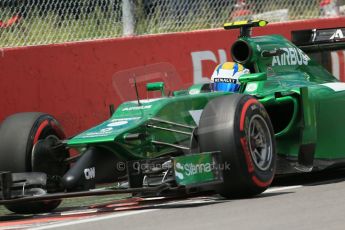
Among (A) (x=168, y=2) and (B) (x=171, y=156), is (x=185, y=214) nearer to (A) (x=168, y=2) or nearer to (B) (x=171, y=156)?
(B) (x=171, y=156)

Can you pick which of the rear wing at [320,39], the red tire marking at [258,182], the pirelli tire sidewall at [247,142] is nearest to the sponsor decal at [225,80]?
the pirelli tire sidewall at [247,142]

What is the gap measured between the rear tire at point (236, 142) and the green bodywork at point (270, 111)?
1.24 ft

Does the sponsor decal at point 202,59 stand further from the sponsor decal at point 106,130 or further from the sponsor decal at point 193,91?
the sponsor decal at point 106,130

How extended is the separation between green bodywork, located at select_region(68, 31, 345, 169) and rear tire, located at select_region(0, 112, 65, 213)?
51 centimetres

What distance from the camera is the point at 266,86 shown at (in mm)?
9258

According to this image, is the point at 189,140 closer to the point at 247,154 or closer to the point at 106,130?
the point at 247,154

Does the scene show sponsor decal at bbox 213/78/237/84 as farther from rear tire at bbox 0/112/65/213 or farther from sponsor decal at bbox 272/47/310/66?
rear tire at bbox 0/112/65/213

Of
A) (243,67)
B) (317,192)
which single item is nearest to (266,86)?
(243,67)

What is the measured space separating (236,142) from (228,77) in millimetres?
1679

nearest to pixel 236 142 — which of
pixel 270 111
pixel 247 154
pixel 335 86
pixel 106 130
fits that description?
pixel 247 154

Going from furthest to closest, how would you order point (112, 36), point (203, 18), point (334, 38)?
point (203, 18) < point (112, 36) < point (334, 38)

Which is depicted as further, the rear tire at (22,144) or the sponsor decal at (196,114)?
the sponsor decal at (196,114)

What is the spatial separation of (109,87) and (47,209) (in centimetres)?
268

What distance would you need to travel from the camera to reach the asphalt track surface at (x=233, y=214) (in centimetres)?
650
